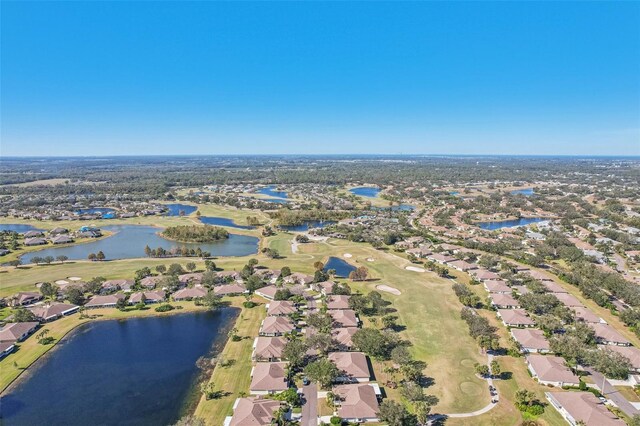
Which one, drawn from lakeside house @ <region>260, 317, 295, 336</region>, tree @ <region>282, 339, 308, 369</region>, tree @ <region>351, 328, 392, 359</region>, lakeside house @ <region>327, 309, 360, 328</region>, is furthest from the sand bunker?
tree @ <region>282, 339, 308, 369</region>

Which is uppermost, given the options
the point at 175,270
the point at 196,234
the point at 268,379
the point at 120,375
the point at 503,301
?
the point at 196,234

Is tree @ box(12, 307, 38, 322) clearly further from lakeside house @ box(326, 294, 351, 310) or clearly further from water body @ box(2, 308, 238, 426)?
lakeside house @ box(326, 294, 351, 310)

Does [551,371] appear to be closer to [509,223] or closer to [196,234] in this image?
[196,234]

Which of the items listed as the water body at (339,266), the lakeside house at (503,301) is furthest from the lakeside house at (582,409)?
the water body at (339,266)

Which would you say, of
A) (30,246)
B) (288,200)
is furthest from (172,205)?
(30,246)

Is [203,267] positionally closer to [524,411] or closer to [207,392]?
[207,392]

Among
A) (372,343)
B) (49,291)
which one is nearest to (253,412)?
(372,343)
